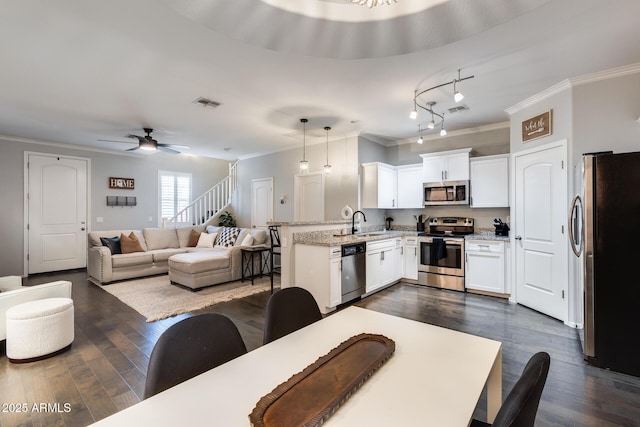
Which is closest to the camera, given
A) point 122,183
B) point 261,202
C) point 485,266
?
point 485,266

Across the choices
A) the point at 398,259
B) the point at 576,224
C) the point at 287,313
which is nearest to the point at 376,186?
the point at 398,259

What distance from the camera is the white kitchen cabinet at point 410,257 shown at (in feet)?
17.4

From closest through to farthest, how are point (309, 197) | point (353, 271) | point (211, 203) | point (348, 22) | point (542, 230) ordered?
point (348, 22) < point (542, 230) < point (353, 271) < point (309, 197) < point (211, 203)

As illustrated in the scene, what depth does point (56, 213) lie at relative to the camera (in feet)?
21.0

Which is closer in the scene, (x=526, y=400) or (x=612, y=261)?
(x=526, y=400)

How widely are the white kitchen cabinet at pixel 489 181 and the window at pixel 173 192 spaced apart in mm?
7489

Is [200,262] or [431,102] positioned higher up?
[431,102]

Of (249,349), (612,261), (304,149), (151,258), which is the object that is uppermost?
(304,149)

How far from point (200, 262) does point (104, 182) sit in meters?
4.12

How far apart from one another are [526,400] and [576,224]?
9.71 feet

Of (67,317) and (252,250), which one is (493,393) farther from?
(252,250)

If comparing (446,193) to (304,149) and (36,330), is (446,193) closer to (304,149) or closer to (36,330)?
(304,149)

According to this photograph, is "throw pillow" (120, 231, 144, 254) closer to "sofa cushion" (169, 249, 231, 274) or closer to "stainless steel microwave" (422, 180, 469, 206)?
"sofa cushion" (169, 249, 231, 274)

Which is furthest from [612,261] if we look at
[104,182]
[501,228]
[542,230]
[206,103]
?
[104,182]
